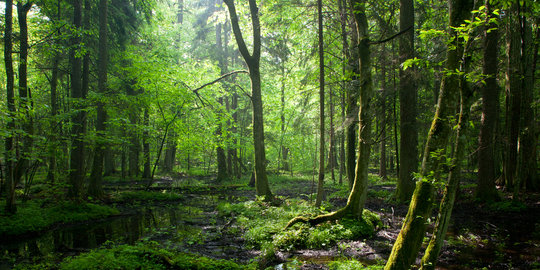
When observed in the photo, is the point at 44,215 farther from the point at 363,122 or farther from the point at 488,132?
the point at 488,132

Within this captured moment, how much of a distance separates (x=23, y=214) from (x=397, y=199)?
41.9 feet

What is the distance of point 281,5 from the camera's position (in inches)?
403

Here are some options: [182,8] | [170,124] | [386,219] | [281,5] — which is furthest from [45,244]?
[182,8]

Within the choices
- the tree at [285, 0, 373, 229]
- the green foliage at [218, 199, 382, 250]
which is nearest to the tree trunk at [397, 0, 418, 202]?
the green foliage at [218, 199, 382, 250]

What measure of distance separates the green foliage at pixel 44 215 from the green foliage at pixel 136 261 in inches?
188

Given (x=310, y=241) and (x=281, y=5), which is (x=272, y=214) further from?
(x=281, y=5)

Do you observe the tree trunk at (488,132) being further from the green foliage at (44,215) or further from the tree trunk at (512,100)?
the green foliage at (44,215)

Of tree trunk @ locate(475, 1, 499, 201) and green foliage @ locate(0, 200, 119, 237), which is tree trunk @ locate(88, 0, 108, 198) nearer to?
green foliage @ locate(0, 200, 119, 237)

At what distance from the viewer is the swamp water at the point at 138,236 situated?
6184mm

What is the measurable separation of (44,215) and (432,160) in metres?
10.8

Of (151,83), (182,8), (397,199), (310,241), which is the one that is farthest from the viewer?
(182,8)

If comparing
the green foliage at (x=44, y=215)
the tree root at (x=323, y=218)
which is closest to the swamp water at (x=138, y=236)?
the green foliage at (x=44, y=215)

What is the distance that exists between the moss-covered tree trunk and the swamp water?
10.9 ft

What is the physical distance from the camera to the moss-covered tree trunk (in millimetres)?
3801
